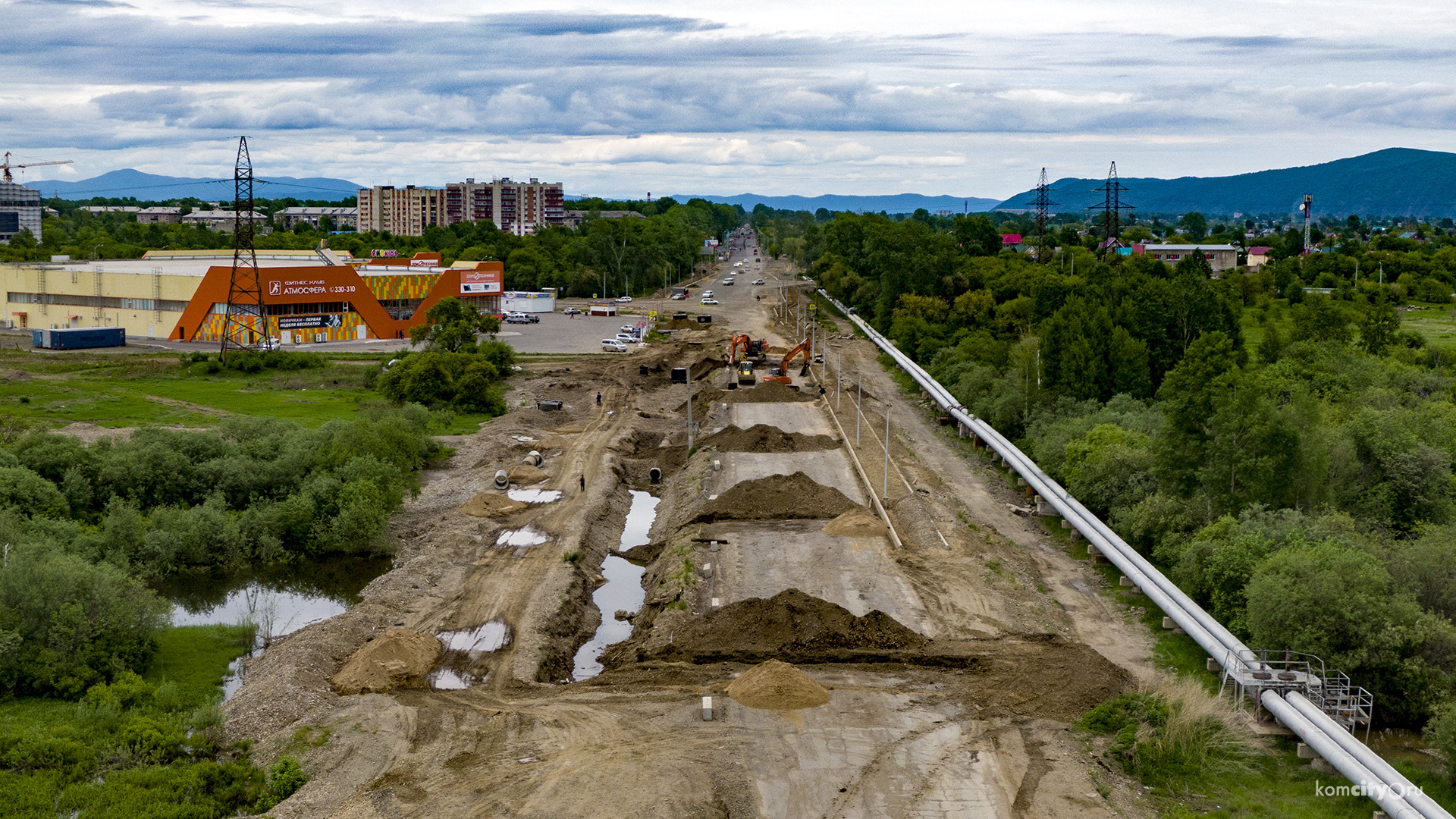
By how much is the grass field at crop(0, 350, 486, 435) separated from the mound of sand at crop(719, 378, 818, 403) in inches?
574

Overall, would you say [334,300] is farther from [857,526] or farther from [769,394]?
[857,526]

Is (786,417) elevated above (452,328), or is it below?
below

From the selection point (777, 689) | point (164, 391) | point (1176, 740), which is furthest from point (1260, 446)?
point (164, 391)

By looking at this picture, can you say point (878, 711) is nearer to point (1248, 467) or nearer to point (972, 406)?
point (1248, 467)

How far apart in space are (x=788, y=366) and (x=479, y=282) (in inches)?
1555

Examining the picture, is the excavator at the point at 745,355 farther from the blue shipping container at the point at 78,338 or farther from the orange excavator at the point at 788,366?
the blue shipping container at the point at 78,338

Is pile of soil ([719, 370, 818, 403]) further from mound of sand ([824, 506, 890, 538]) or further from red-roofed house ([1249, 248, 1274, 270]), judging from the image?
red-roofed house ([1249, 248, 1274, 270])

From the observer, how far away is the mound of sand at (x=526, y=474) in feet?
151

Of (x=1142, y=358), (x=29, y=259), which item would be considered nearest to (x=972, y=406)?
(x=1142, y=358)

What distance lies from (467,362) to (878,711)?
4576 cm

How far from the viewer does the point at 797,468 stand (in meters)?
47.7

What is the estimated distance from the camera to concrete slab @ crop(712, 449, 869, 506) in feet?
146

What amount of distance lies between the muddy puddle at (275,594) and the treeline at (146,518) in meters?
0.63

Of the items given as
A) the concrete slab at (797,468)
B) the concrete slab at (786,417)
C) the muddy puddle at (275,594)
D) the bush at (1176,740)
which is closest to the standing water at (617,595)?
the concrete slab at (797,468)
